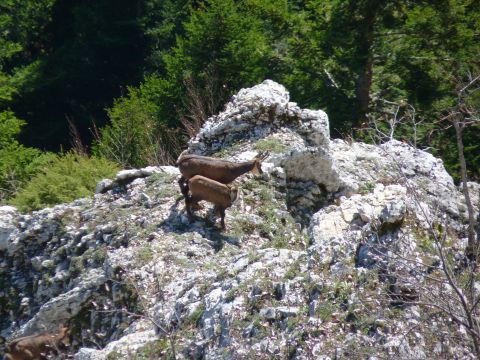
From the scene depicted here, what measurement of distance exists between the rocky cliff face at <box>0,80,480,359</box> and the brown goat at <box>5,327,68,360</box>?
31cm

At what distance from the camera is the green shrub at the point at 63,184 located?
47.4 ft

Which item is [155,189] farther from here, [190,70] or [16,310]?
[190,70]

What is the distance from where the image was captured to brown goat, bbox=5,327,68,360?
10.1 m

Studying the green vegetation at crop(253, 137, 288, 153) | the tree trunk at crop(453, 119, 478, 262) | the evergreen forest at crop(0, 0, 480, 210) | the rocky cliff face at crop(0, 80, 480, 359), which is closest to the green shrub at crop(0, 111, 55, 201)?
the evergreen forest at crop(0, 0, 480, 210)

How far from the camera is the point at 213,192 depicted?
36.0ft

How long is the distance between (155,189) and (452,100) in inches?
409

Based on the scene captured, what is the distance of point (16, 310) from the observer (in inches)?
468

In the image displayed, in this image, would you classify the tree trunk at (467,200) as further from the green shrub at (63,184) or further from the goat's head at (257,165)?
the green shrub at (63,184)

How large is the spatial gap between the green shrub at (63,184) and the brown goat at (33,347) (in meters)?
4.24

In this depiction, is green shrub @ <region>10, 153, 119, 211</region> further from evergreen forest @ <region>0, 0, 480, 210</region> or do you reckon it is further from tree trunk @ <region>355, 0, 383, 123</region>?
tree trunk @ <region>355, 0, 383, 123</region>

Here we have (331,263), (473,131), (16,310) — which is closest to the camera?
(331,263)

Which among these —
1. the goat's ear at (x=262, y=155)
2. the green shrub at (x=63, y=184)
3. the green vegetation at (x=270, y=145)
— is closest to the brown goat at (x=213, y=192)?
the goat's ear at (x=262, y=155)

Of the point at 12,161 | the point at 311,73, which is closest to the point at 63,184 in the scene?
the point at 12,161

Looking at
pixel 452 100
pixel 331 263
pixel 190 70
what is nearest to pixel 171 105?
pixel 190 70
